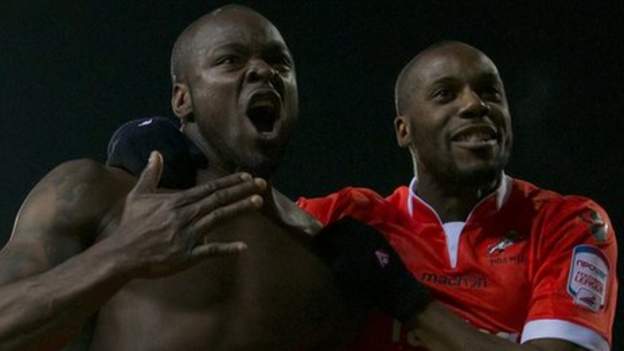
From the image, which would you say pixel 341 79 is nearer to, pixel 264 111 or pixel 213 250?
pixel 264 111

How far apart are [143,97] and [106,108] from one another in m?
0.10

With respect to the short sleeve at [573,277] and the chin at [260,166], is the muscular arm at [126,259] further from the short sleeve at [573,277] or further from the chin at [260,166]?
the short sleeve at [573,277]

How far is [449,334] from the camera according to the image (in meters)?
1.47

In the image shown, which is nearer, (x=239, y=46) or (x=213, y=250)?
(x=213, y=250)

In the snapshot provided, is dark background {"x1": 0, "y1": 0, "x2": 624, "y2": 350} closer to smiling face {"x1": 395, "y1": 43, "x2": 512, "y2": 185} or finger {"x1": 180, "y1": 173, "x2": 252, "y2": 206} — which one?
smiling face {"x1": 395, "y1": 43, "x2": 512, "y2": 185}

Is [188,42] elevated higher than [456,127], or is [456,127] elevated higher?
[188,42]

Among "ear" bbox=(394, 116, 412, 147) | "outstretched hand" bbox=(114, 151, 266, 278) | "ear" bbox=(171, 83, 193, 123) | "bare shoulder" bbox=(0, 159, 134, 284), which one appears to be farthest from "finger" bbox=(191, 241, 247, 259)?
"ear" bbox=(394, 116, 412, 147)

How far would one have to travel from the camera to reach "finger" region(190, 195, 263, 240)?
1.18m

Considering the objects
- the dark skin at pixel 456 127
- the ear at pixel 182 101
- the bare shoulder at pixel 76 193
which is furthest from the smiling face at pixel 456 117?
the bare shoulder at pixel 76 193

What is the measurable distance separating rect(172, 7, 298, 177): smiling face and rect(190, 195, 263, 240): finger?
34 cm

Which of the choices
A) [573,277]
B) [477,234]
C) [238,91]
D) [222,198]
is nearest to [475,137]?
[477,234]

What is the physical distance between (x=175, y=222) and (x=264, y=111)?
0.40 metres

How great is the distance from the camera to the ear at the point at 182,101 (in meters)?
1.60

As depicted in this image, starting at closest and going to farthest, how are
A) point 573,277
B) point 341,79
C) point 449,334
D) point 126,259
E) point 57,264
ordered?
point 126,259, point 57,264, point 449,334, point 573,277, point 341,79
